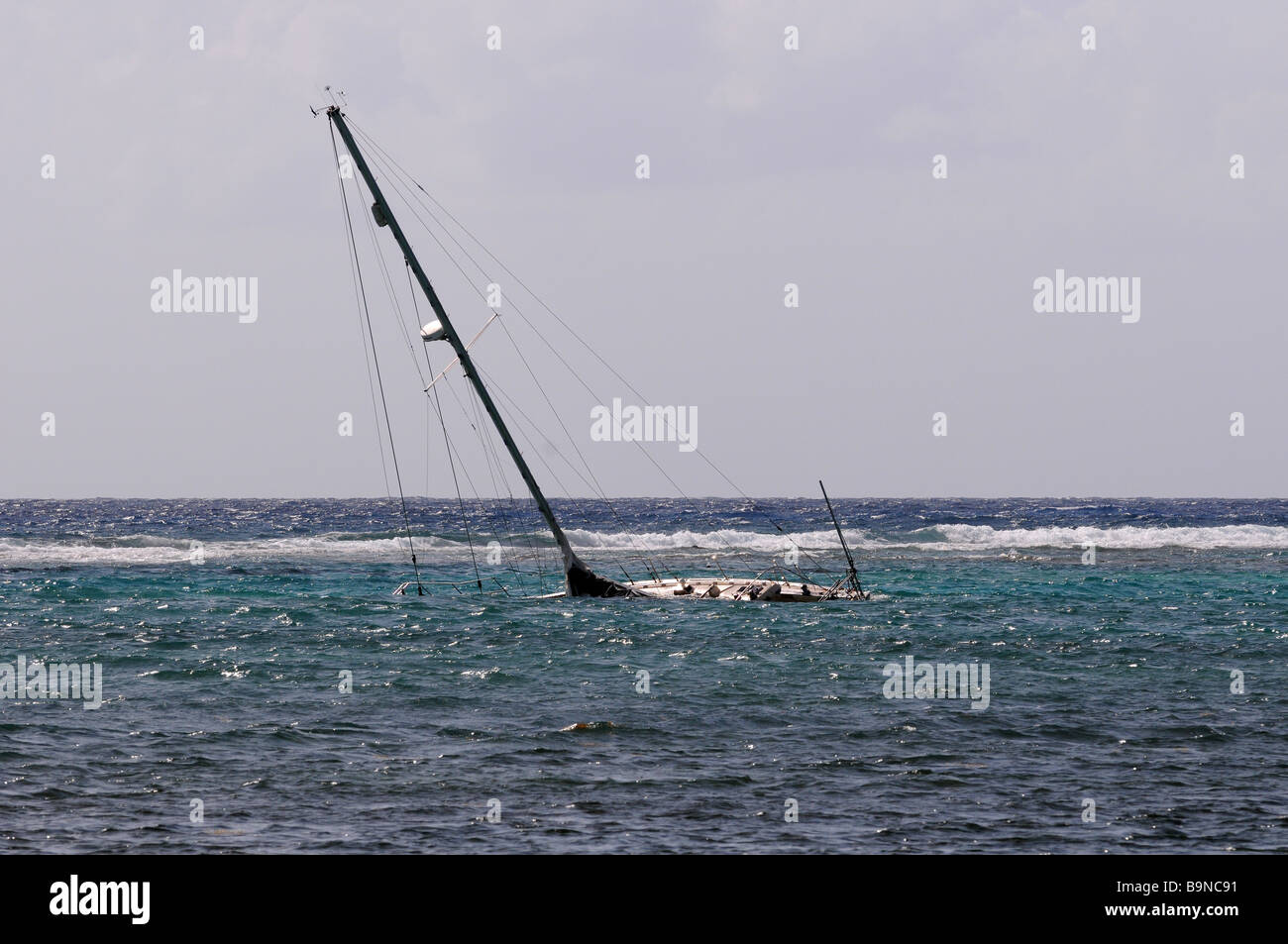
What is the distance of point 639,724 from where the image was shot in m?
19.7

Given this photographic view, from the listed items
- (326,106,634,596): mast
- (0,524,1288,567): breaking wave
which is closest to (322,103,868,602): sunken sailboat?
(326,106,634,596): mast

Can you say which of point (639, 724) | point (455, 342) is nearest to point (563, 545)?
point (455, 342)

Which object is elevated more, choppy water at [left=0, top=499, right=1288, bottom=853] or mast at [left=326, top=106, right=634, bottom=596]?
mast at [left=326, top=106, right=634, bottom=596]

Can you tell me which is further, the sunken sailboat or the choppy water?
the sunken sailboat

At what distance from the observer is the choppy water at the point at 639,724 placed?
14.0 metres

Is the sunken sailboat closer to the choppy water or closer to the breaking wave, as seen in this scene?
the choppy water

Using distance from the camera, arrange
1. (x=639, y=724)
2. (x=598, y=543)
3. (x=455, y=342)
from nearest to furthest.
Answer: (x=639, y=724)
(x=455, y=342)
(x=598, y=543)

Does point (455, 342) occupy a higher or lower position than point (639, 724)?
higher

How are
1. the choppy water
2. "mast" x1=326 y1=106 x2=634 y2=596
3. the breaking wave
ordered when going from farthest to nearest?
the breaking wave
"mast" x1=326 y1=106 x2=634 y2=596
the choppy water

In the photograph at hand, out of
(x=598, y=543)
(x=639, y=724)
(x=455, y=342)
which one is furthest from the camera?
(x=598, y=543)

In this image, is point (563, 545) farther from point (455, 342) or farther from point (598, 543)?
point (598, 543)

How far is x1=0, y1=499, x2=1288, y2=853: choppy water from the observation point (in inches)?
551

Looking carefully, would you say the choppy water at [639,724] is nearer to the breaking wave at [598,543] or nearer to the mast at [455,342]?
the mast at [455,342]
